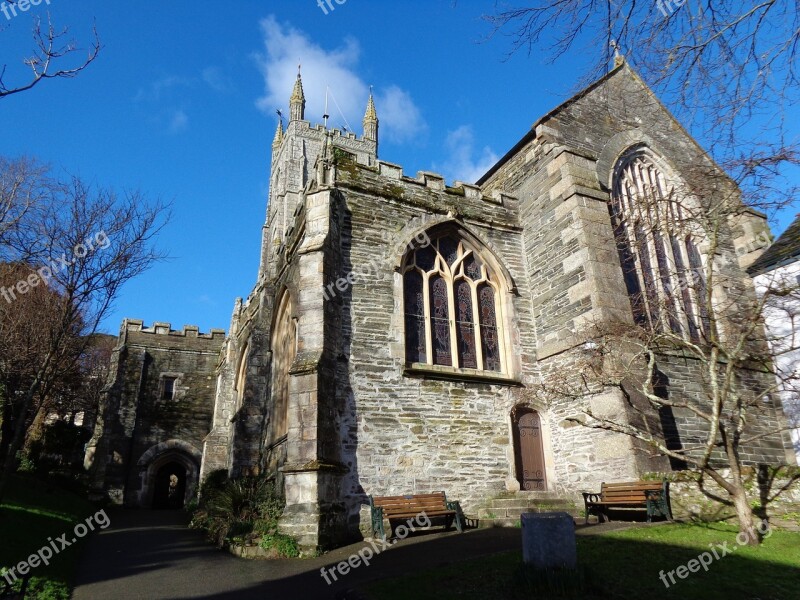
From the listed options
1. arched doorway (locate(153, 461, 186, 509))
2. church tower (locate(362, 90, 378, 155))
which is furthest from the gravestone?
church tower (locate(362, 90, 378, 155))

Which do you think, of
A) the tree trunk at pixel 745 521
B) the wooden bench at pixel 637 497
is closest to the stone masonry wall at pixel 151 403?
the wooden bench at pixel 637 497

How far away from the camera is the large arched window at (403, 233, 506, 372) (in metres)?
11.9

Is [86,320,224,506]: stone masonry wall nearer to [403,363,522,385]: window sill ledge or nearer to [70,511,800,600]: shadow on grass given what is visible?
[70,511,800,600]: shadow on grass

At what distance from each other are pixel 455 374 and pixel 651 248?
6.89 metres

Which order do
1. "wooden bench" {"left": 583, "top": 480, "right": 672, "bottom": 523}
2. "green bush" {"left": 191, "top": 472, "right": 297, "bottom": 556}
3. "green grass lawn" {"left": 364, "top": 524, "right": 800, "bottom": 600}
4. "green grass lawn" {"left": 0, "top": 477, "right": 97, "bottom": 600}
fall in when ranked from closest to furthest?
"green grass lawn" {"left": 364, "top": 524, "right": 800, "bottom": 600} → "green grass lawn" {"left": 0, "top": 477, "right": 97, "bottom": 600} → "wooden bench" {"left": 583, "top": 480, "right": 672, "bottom": 523} → "green bush" {"left": 191, "top": 472, "right": 297, "bottom": 556}

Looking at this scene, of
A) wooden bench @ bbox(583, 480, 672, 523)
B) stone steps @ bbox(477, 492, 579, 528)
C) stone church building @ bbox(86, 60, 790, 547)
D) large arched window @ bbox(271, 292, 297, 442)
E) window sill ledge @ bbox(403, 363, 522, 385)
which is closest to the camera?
wooden bench @ bbox(583, 480, 672, 523)

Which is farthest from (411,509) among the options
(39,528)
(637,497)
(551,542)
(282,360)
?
(39,528)

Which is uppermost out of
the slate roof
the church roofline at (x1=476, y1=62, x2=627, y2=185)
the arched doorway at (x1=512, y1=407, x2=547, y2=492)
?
the church roofline at (x1=476, y1=62, x2=627, y2=185)

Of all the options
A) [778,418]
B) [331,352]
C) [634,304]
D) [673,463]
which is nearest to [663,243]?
[634,304]

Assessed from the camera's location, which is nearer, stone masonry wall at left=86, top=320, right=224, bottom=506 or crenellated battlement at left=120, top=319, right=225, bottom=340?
stone masonry wall at left=86, top=320, right=224, bottom=506

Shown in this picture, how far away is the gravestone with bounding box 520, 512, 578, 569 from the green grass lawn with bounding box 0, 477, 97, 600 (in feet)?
18.1

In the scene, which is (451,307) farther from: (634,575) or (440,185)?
(634,575)

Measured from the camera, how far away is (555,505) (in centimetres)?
1055

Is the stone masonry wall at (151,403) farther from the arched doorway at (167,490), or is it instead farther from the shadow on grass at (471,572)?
the shadow on grass at (471,572)
